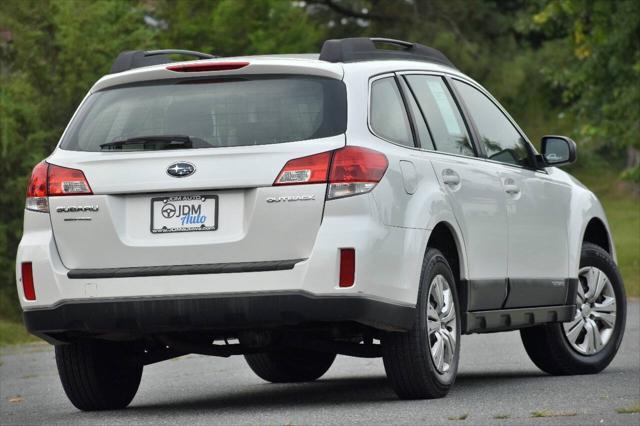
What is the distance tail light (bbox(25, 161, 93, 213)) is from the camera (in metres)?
8.54

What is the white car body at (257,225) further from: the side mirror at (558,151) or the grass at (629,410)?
the side mirror at (558,151)

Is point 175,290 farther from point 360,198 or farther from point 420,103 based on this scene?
point 420,103

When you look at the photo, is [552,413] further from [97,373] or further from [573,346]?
[573,346]

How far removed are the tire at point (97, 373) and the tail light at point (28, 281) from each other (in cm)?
53

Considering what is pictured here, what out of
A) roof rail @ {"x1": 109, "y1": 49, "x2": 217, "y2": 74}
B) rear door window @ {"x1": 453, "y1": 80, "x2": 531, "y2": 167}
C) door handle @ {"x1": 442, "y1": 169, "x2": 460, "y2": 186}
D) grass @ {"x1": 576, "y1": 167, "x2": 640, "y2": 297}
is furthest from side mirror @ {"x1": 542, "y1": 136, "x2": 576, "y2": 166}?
grass @ {"x1": 576, "y1": 167, "x2": 640, "y2": 297}

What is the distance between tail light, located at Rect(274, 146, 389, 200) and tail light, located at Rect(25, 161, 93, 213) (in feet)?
3.41

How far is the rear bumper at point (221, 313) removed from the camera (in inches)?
321

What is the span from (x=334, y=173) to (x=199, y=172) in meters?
0.66

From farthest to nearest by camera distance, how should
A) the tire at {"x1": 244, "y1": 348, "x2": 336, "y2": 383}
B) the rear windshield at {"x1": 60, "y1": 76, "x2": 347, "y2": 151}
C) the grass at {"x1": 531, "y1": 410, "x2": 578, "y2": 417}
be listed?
the tire at {"x1": 244, "y1": 348, "x2": 336, "y2": 383}, the rear windshield at {"x1": 60, "y1": 76, "x2": 347, "y2": 151}, the grass at {"x1": 531, "y1": 410, "x2": 578, "y2": 417}

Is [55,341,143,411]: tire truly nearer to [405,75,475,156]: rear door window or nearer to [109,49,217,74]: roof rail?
[109,49,217,74]: roof rail

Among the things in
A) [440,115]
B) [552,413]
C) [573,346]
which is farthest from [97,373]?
[573,346]

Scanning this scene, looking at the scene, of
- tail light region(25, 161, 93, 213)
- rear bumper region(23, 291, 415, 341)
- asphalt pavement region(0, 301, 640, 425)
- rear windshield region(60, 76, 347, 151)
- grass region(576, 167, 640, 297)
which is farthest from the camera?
grass region(576, 167, 640, 297)

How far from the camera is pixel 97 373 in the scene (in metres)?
9.15

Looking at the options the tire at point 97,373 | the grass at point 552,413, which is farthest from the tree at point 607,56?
the grass at point 552,413
